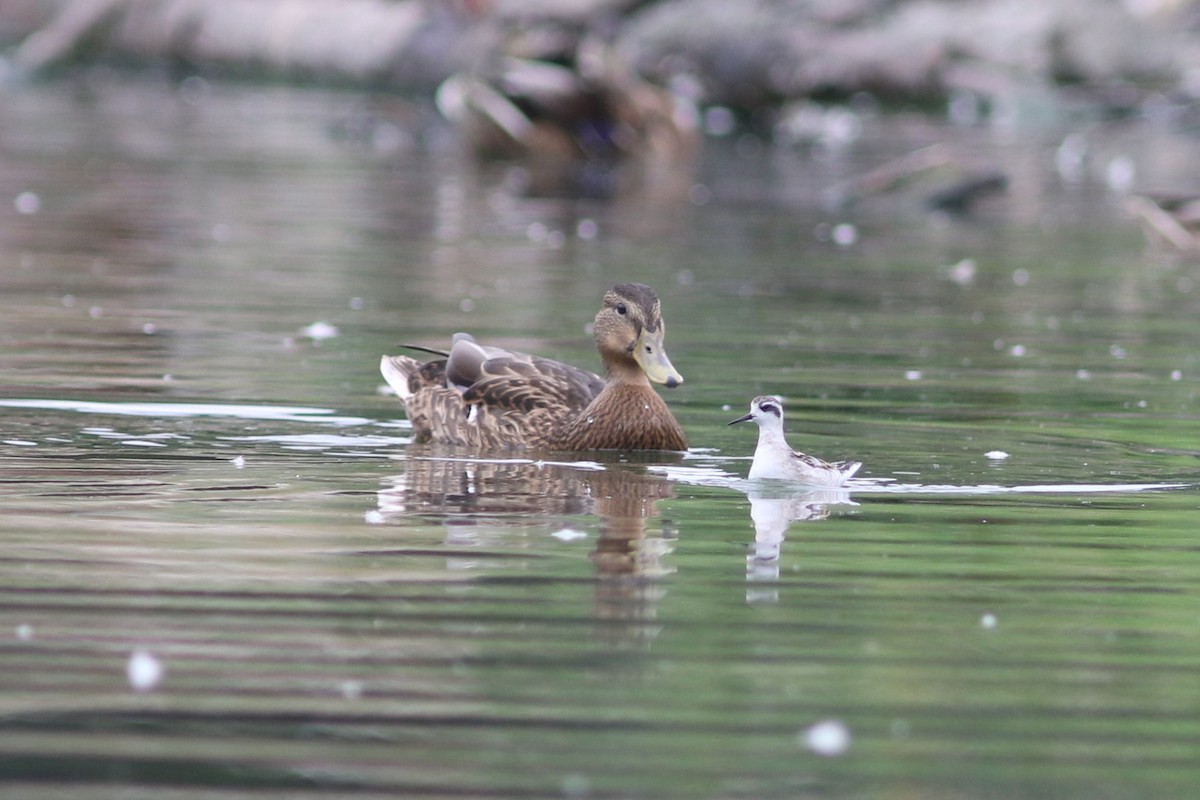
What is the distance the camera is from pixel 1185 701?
19.1 ft

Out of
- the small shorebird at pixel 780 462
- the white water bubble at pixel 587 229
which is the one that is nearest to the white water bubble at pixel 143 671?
the small shorebird at pixel 780 462

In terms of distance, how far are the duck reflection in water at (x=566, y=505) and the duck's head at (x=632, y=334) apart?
0.43 metres

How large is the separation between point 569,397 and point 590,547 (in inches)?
111

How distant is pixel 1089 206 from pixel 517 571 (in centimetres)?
1941

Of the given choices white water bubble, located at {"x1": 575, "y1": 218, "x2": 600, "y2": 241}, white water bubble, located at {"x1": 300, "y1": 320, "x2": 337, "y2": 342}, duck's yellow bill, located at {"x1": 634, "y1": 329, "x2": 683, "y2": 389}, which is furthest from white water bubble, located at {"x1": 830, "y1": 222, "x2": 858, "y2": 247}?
duck's yellow bill, located at {"x1": 634, "y1": 329, "x2": 683, "y2": 389}

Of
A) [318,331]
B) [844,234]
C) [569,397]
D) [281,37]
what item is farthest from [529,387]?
[281,37]

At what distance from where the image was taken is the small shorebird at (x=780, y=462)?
884 cm

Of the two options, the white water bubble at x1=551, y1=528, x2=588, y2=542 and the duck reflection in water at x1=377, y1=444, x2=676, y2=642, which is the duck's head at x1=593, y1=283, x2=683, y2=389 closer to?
the duck reflection in water at x1=377, y1=444, x2=676, y2=642

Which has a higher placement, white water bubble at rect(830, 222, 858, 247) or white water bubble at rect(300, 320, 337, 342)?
white water bubble at rect(830, 222, 858, 247)

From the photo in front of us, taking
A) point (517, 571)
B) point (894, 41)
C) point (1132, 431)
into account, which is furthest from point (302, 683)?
point (894, 41)

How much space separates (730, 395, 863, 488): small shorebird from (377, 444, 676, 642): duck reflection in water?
0.38 metres

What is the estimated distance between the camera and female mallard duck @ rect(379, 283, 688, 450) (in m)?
9.90

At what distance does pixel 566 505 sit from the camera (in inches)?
335

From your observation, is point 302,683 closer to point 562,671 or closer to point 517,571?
point 562,671
